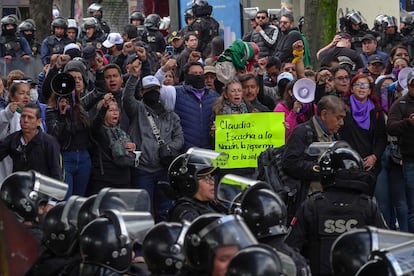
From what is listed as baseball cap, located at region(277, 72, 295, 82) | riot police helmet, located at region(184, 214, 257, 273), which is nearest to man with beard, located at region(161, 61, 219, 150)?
baseball cap, located at region(277, 72, 295, 82)

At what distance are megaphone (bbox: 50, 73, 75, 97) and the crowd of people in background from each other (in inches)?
0.4

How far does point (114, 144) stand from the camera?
37.9 ft

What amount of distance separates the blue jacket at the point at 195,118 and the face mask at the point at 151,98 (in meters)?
0.25

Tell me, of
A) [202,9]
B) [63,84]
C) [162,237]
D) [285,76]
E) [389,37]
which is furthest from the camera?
[389,37]

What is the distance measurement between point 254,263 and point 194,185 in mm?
2843

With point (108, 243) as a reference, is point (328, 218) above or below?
below

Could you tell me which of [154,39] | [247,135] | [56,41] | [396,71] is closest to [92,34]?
[154,39]

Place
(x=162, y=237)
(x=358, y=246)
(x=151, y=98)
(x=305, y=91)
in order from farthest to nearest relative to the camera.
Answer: (x=151, y=98)
(x=305, y=91)
(x=162, y=237)
(x=358, y=246)

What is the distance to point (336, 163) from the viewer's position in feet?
27.3

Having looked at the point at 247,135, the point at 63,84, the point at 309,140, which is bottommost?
the point at 247,135

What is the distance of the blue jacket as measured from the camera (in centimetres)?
1211

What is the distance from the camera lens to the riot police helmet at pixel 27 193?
25.5ft

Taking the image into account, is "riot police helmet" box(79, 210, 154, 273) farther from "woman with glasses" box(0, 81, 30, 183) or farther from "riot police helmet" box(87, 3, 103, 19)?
"riot police helmet" box(87, 3, 103, 19)

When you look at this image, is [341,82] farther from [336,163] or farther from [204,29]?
[204,29]
